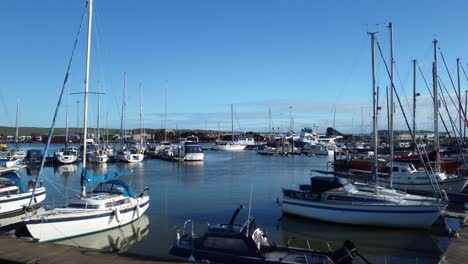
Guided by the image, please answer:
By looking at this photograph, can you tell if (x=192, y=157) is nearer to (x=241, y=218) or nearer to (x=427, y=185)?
(x=427, y=185)

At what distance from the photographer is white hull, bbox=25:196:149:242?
57.8ft

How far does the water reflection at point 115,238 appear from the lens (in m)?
18.6

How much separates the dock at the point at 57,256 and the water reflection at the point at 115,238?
14.4 feet

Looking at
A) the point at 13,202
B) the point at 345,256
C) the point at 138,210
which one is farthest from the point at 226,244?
Result: the point at 13,202

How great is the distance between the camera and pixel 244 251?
13375 millimetres

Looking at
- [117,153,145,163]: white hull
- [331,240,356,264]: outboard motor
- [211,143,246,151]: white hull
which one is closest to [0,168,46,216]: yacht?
[331,240,356,264]: outboard motor

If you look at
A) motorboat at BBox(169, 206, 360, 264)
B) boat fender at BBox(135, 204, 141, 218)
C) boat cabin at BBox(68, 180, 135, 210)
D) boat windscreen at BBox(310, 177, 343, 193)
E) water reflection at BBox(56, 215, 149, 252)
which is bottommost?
water reflection at BBox(56, 215, 149, 252)

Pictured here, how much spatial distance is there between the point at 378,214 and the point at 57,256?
15824 millimetres

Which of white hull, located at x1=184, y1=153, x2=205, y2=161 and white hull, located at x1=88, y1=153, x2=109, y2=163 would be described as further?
white hull, located at x1=184, y1=153, x2=205, y2=161

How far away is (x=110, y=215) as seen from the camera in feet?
67.7

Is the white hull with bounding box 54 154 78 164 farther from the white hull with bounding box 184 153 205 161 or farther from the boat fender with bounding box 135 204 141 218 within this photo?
the boat fender with bounding box 135 204 141 218

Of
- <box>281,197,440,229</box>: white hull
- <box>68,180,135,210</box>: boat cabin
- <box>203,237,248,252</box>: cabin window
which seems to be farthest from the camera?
<box>281,197,440,229</box>: white hull

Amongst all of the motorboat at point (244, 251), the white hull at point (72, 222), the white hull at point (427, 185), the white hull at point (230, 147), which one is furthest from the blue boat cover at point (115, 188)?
the white hull at point (230, 147)

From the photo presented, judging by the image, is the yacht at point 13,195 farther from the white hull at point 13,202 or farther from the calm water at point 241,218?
the calm water at point 241,218
